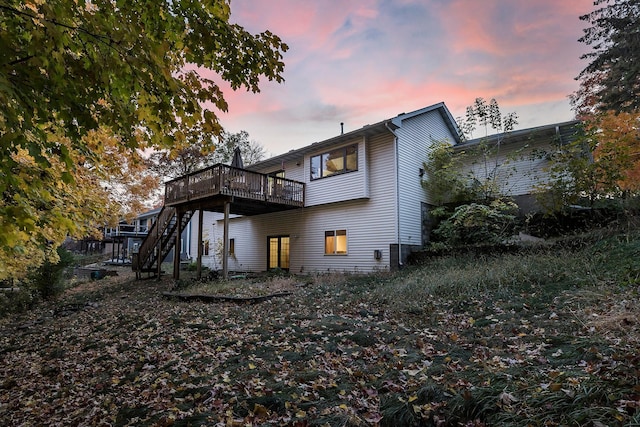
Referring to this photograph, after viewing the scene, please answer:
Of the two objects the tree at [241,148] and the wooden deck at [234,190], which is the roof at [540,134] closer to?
the wooden deck at [234,190]

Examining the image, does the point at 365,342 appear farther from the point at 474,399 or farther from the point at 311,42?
the point at 311,42

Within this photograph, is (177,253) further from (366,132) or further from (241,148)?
(241,148)

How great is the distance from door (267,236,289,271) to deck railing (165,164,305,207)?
281cm

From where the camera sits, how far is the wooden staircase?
16172 millimetres

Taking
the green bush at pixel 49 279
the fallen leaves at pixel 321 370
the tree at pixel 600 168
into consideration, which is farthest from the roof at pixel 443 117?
the green bush at pixel 49 279

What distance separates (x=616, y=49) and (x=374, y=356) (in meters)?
18.0

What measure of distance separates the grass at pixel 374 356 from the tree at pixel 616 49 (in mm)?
9753

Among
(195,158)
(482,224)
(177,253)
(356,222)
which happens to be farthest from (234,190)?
(195,158)

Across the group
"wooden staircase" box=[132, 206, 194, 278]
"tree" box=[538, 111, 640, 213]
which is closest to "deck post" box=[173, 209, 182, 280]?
"wooden staircase" box=[132, 206, 194, 278]

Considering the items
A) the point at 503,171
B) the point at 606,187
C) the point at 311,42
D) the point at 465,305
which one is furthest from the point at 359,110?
the point at 465,305

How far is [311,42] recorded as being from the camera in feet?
28.5

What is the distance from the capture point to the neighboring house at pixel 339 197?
12992 mm

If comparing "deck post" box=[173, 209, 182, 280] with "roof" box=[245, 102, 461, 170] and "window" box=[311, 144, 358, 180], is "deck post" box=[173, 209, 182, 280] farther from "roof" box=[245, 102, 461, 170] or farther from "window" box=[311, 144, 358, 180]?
"window" box=[311, 144, 358, 180]

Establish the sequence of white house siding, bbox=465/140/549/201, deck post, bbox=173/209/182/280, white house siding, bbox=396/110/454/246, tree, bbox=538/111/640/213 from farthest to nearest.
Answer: deck post, bbox=173/209/182/280
white house siding, bbox=396/110/454/246
white house siding, bbox=465/140/549/201
tree, bbox=538/111/640/213
